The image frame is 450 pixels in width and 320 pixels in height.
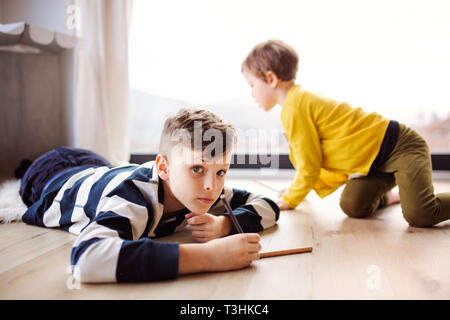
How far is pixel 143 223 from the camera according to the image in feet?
2.56

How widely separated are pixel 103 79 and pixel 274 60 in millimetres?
940

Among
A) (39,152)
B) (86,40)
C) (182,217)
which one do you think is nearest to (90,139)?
(39,152)

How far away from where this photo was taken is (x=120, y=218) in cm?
73

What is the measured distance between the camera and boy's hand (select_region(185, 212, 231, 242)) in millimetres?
880

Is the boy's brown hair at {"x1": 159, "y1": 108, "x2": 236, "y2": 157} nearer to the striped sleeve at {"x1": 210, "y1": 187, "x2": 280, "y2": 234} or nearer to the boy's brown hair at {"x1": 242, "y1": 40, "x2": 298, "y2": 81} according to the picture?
the striped sleeve at {"x1": 210, "y1": 187, "x2": 280, "y2": 234}

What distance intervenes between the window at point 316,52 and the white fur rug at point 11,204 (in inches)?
35.8

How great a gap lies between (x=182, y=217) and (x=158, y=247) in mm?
292

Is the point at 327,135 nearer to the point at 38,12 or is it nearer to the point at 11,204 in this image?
the point at 11,204

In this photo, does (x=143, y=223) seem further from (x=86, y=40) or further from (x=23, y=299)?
(x=86, y=40)

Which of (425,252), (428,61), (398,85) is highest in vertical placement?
(428,61)

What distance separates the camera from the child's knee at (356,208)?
46.9 inches

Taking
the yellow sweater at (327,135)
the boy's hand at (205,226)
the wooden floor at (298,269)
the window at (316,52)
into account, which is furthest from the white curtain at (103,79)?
the boy's hand at (205,226)

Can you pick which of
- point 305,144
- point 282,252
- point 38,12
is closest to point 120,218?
point 282,252

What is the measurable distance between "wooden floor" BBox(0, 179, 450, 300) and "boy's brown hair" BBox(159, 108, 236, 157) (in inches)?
9.8
